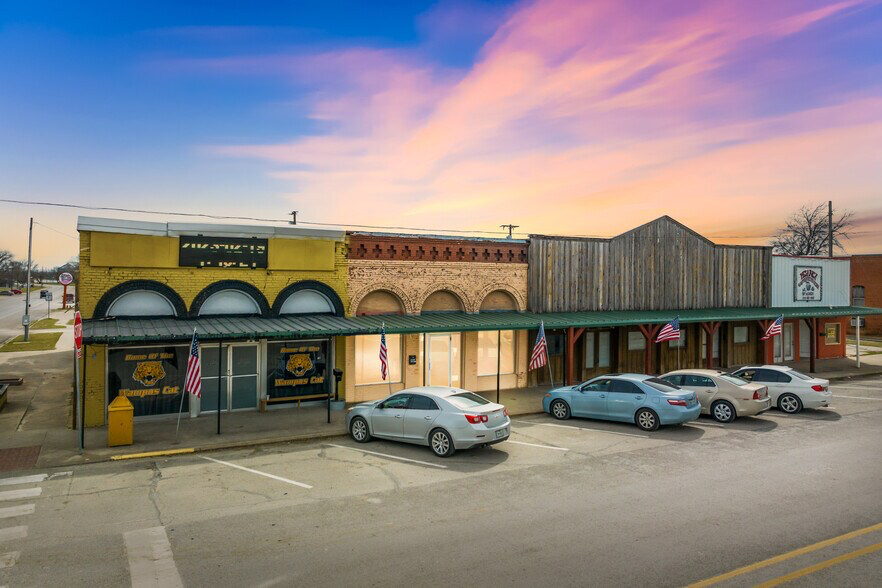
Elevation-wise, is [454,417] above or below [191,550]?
above

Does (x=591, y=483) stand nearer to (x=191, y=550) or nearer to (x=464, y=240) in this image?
(x=191, y=550)

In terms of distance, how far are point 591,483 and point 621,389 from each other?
583 cm

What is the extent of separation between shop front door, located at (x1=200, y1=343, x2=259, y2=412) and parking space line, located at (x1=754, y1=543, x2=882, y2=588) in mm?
15656

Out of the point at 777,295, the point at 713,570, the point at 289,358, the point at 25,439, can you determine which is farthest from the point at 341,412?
the point at 777,295

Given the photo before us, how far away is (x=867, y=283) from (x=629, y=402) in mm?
47273

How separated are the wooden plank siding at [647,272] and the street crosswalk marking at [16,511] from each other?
60.2ft

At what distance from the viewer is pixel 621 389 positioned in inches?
652

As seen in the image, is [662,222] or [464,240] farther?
[662,222]

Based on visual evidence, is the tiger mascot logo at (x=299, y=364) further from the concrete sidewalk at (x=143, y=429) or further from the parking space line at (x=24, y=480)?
the parking space line at (x=24, y=480)

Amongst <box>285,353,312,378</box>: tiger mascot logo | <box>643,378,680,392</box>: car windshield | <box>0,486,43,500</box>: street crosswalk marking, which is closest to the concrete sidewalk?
<box>285,353,312,378</box>: tiger mascot logo

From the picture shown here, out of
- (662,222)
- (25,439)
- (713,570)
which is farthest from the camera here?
(662,222)

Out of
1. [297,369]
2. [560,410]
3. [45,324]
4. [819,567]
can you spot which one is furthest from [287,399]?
[45,324]

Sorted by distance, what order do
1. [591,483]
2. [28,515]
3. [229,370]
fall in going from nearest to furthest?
[28,515] < [591,483] < [229,370]

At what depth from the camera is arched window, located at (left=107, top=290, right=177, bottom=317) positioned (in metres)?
17.5
